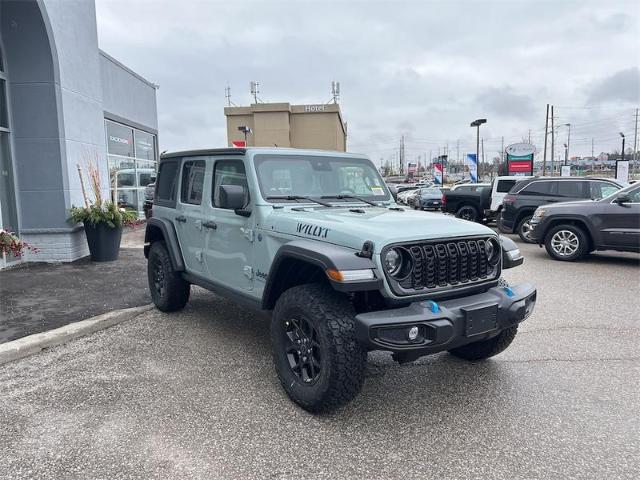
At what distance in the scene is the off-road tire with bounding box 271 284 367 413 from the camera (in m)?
3.15

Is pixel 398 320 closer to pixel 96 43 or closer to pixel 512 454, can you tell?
pixel 512 454

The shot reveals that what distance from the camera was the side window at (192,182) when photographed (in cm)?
511

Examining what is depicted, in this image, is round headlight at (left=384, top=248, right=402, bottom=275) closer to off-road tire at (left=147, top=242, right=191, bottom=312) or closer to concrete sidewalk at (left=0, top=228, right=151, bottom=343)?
off-road tire at (left=147, top=242, right=191, bottom=312)

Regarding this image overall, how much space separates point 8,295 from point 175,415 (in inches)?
161

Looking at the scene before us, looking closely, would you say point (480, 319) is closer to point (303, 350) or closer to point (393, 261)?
point (393, 261)

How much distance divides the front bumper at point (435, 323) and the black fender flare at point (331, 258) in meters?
0.19

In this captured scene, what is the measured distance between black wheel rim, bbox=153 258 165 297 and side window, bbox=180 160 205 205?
93 cm

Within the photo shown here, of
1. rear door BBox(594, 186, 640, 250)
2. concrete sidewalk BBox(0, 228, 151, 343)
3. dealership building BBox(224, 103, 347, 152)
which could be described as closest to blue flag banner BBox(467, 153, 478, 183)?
dealership building BBox(224, 103, 347, 152)

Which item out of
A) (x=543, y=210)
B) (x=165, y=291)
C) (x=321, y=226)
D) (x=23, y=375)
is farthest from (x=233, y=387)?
(x=543, y=210)

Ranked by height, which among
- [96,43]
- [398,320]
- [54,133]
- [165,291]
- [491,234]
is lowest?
[165,291]

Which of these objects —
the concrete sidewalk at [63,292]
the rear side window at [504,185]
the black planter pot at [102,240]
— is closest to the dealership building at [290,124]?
the rear side window at [504,185]

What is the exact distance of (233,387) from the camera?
388cm

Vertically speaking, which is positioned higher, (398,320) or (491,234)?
(491,234)

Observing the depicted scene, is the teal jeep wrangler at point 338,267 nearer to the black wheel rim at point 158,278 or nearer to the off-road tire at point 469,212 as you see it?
the black wheel rim at point 158,278
